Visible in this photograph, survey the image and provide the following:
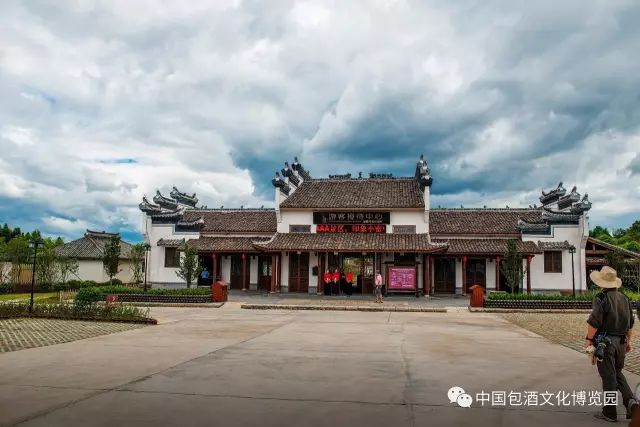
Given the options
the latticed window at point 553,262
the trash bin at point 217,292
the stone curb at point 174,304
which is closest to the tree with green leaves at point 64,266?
the stone curb at point 174,304

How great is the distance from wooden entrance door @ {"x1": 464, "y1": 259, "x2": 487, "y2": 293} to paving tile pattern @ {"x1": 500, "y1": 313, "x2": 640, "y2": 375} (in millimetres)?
9502

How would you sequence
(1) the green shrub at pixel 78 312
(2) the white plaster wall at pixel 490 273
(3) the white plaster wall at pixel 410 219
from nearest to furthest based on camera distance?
(1) the green shrub at pixel 78 312 → (2) the white plaster wall at pixel 490 273 → (3) the white plaster wall at pixel 410 219

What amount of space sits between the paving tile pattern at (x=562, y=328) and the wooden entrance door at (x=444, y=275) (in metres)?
9.75

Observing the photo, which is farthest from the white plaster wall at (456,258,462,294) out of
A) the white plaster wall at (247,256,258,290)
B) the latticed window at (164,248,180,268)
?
the latticed window at (164,248,180,268)

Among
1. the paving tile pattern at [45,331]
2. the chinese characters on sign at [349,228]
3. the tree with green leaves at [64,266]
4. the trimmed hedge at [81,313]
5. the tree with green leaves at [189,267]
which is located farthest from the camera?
the tree with green leaves at [64,266]

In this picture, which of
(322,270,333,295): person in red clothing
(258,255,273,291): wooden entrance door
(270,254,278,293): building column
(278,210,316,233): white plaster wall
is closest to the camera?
(322,270,333,295): person in red clothing

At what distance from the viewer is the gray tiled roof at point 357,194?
30.9 m

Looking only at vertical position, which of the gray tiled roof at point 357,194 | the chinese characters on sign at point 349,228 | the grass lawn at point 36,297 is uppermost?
the gray tiled roof at point 357,194

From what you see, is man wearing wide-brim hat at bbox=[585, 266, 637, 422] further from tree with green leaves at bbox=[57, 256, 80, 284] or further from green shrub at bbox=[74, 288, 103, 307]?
tree with green leaves at bbox=[57, 256, 80, 284]

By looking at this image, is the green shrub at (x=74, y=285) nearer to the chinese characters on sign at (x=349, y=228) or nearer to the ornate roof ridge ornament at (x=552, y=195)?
the chinese characters on sign at (x=349, y=228)

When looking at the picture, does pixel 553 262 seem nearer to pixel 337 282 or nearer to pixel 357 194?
pixel 357 194

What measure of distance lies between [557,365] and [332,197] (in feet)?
79.8

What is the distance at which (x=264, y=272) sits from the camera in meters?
32.4

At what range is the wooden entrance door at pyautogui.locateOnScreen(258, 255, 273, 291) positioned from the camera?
32125 millimetres
